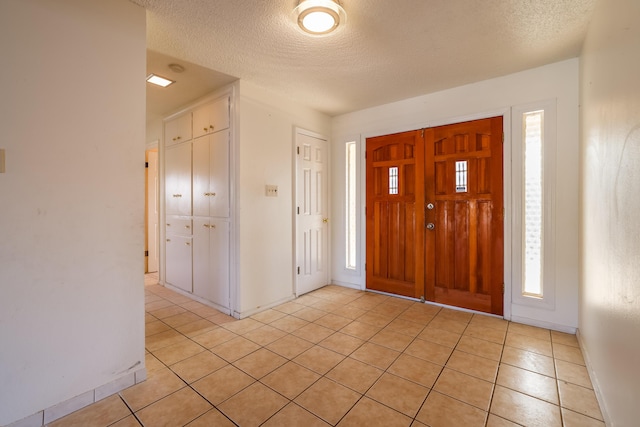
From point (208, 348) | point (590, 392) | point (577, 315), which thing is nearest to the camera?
point (590, 392)

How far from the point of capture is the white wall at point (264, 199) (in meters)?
2.94

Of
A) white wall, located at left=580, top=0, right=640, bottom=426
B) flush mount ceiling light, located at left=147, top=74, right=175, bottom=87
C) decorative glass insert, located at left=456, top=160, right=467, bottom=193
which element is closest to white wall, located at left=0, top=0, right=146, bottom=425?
flush mount ceiling light, located at left=147, top=74, right=175, bottom=87

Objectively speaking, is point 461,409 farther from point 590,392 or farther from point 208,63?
point 208,63

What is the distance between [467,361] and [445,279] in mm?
1202

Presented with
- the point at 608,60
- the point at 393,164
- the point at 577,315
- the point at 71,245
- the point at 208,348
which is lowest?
the point at 208,348

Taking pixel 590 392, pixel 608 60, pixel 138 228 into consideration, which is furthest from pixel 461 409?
pixel 138 228

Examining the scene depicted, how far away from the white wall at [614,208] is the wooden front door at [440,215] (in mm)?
874

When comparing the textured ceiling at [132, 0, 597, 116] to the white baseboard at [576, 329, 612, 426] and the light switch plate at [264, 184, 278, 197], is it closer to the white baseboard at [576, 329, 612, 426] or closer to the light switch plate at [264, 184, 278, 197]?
the light switch plate at [264, 184, 278, 197]

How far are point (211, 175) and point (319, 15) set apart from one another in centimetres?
208

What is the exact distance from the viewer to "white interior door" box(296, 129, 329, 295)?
3.62 meters

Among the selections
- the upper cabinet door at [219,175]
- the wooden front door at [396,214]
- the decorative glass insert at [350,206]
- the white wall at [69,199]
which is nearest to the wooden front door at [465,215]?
the wooden front door at [396,214]

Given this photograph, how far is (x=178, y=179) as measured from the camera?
3707 mm

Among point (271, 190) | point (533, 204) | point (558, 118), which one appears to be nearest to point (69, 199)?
point (271, 190)

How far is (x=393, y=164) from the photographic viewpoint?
3.55m
